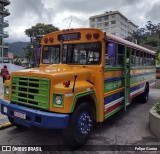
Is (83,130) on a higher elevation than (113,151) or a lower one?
higher

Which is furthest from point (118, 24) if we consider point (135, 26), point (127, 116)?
point (127, 116)

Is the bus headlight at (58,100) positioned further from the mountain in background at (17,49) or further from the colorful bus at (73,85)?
the mountain in background at (17,49)

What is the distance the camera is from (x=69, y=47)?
5.70m

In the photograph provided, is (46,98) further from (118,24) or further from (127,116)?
(118,24)

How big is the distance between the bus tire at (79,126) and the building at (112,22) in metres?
77.7

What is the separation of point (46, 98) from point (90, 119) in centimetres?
128

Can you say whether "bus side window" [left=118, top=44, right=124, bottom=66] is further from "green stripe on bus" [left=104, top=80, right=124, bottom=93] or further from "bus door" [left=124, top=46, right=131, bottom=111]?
"green stripe on bus" [left=104, top=80, right=124, bottom=93]

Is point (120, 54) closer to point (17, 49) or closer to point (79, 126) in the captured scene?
point (79, 126)

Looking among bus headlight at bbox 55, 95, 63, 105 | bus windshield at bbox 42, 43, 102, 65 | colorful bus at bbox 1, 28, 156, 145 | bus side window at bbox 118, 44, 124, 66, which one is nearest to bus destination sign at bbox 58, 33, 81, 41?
colorful bus at bbox 1, 28, 156, 145

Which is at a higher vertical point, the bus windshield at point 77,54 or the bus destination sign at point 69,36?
the bus destination sign at point 69,36

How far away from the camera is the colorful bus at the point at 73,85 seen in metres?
4.25

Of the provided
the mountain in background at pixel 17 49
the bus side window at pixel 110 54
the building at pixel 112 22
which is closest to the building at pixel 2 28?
the mountain in background at pixel 17 49

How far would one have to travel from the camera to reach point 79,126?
15.1 feet

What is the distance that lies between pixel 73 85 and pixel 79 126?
0.93 m
